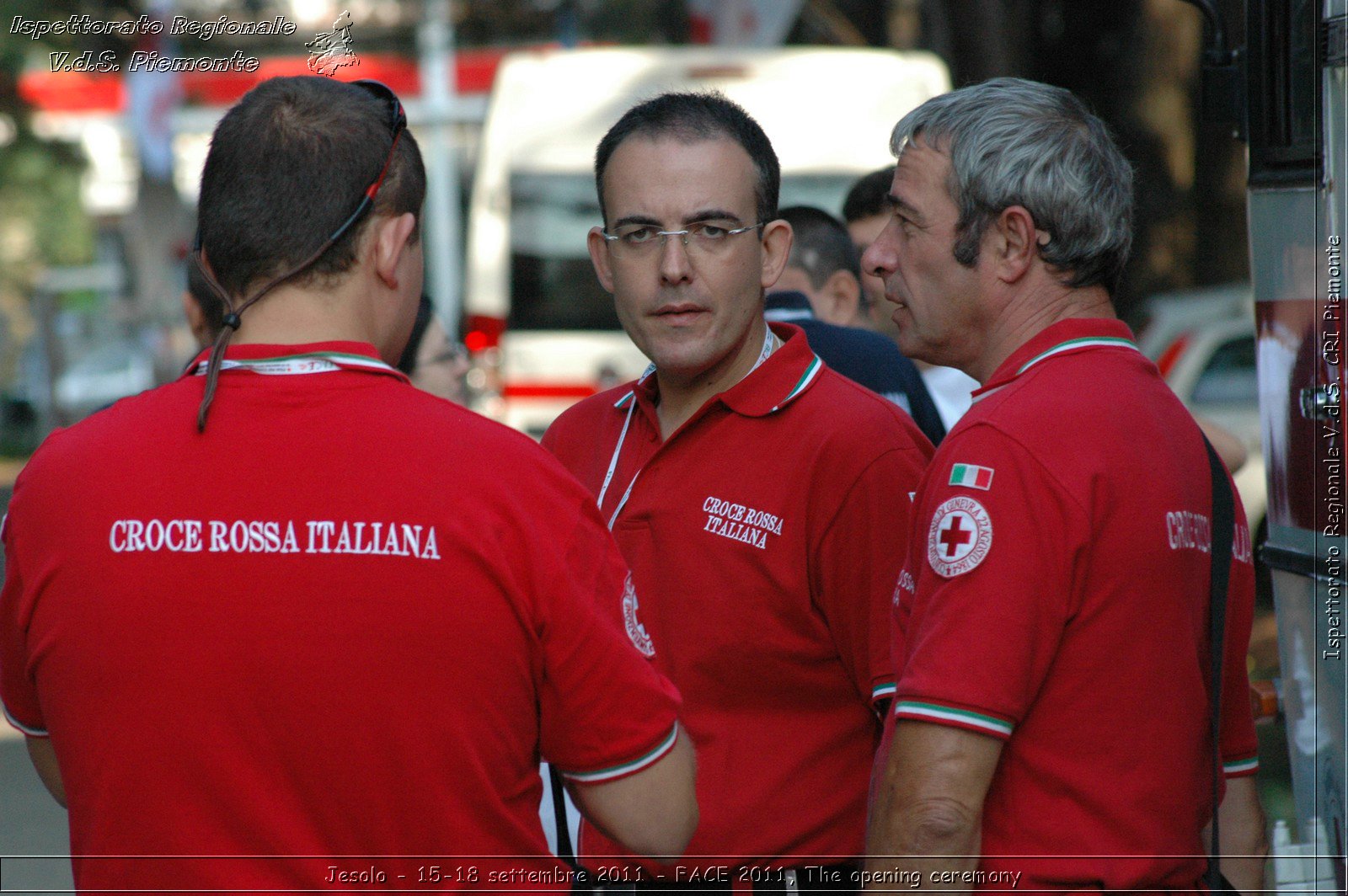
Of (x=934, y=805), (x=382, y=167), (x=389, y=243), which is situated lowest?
(x=934, y=805)

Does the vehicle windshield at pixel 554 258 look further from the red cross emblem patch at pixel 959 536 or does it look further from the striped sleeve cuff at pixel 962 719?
the striped sleeve cuff at pixel 962 719

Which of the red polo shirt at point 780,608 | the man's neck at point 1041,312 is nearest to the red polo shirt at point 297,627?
the red polo shirt at point 780,608

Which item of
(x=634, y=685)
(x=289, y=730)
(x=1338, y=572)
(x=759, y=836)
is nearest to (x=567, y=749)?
(x=634, y=685)

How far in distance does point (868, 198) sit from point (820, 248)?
373mm

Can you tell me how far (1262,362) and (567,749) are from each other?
6.12ft

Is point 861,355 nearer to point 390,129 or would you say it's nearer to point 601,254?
point 601,254

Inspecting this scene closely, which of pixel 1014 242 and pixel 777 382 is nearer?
pixel 1014 242

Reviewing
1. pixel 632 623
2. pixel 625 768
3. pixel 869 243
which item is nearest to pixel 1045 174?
pixel 632 623

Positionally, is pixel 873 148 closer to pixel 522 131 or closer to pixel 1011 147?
pixel 522 131

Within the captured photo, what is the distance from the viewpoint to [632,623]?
1915mm

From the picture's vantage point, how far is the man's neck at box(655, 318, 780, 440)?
9.14ft

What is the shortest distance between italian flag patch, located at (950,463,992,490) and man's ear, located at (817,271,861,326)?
297 cm

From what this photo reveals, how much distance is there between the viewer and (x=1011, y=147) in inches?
87.8

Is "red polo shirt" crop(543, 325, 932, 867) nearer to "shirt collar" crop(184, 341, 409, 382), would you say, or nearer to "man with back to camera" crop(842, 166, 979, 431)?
"shirt collar" crop(184, 341, 409, 382)
